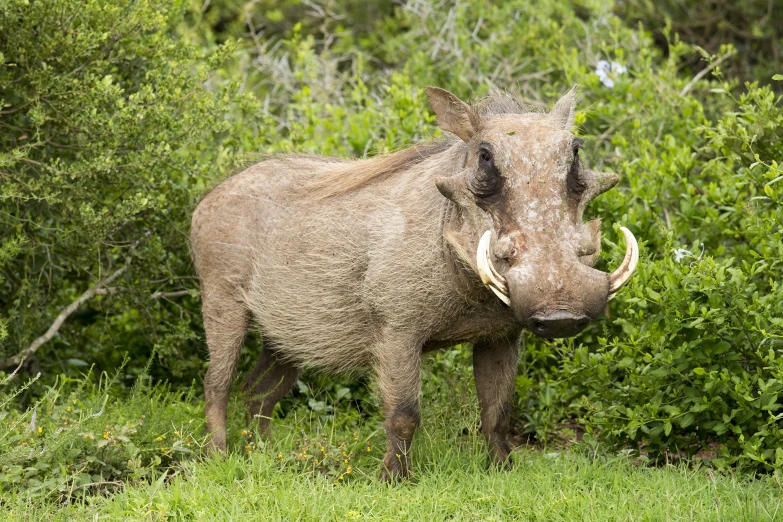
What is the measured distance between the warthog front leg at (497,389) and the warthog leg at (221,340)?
1125 mm

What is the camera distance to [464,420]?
15.7ft

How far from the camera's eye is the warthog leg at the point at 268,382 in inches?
201

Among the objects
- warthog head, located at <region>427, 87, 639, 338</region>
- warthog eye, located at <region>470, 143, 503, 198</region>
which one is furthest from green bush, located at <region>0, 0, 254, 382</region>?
warthog eye, located at <region>470, 143, 503, 198</region>

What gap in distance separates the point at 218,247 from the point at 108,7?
3.98ft

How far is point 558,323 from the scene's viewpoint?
3543 millimetres

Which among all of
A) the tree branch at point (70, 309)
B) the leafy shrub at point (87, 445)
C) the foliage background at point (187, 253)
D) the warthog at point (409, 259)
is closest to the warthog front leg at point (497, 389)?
the warthog at point (409, 259)

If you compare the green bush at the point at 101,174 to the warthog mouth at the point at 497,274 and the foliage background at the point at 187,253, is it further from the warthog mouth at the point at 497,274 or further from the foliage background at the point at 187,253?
the warthog mouth at the point at 497,274

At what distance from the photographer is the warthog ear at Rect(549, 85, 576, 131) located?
423 centimetres

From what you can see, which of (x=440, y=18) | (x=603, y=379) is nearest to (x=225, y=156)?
(x=603, y=379)

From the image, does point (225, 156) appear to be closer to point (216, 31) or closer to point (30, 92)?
point (30, 92)

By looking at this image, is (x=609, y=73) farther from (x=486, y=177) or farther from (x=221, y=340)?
(x=221, y=340)

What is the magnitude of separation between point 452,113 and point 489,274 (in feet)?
2.59

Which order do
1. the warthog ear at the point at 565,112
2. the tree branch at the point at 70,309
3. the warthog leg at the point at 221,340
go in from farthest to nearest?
1. the tree branch at the point at 70,309
2. the warthog leg at the point at 221,340
3. the warthog ear at the point at 565,112

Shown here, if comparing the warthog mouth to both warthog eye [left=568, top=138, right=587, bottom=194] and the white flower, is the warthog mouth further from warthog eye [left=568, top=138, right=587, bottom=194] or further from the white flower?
the white flower
